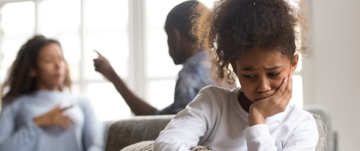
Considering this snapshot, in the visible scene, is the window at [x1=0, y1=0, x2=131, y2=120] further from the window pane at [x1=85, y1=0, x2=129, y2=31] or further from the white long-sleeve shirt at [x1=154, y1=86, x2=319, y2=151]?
the white long-sleeve shirt at [x1=154, y1=86, x2=319, y2=151]

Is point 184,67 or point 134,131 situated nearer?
point 134,131

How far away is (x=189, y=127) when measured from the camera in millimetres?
1339

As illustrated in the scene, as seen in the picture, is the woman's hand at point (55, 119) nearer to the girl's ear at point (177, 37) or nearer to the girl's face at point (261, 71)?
the girl's ear at point (177, 37)

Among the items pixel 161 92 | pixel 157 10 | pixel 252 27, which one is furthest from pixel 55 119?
pixel 157 10

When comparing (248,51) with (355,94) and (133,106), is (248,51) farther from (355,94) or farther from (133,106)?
(355,94)

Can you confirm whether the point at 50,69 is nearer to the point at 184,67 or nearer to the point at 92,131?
the point at 92,131

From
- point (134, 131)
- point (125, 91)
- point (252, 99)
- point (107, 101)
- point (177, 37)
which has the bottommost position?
point (107, 101)

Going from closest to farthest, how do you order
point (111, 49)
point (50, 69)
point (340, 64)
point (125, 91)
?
point (125, 91), point (50, 69), point (340, 64), point (111, 49)

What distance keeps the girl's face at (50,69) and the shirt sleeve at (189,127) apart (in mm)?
1290

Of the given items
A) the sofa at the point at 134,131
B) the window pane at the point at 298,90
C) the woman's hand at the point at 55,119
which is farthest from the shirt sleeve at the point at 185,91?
the window pane at the point at 298,90

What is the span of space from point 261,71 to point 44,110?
1470mm

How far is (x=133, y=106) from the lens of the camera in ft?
8.04

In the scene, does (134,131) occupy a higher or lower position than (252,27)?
lower

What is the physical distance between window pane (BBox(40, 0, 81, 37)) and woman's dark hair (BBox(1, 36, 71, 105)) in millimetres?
1470
